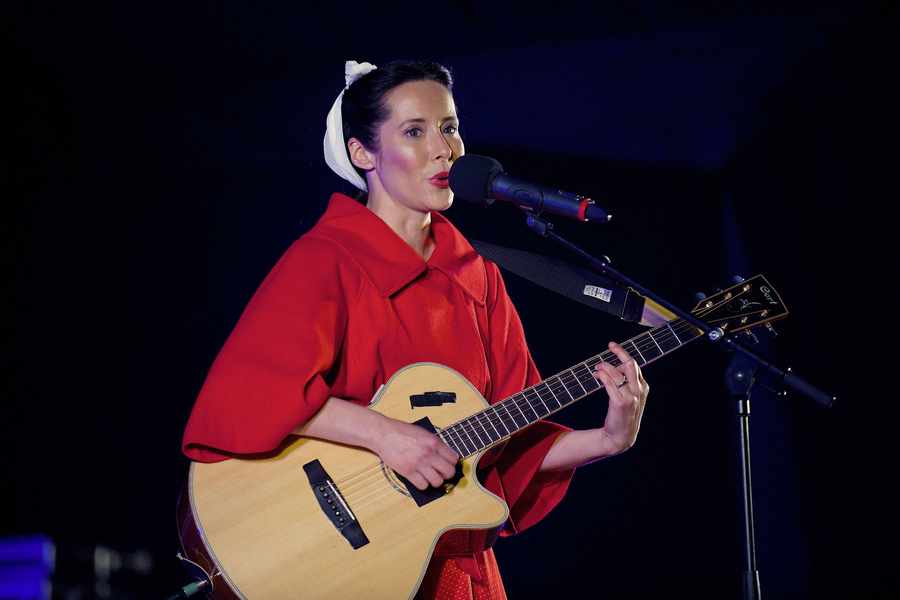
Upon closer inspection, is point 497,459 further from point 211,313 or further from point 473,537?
point 211,313

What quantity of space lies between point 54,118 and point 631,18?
2330 mm

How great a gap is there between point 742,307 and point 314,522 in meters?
1.20

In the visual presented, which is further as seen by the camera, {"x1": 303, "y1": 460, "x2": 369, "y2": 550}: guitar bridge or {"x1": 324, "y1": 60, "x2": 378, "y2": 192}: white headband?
{"x1": 324, "y1": 60, "x2": 378, "y2": 192}: white headband

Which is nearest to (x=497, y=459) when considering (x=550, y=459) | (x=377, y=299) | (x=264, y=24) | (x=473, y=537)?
(x=550, y=459)

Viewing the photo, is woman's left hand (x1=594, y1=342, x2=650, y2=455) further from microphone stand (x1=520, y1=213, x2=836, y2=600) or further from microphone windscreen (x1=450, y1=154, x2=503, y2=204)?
microphone windscreen (x1=450, y1=154, x2=503, y2=204)

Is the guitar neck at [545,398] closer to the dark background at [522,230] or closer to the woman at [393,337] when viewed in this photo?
the woman at [393,337]

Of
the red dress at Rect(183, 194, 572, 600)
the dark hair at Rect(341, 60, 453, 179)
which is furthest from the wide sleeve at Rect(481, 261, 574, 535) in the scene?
the dark hair at Rect(341, 60, 453, 179)

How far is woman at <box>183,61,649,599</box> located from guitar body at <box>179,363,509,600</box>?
0.06m

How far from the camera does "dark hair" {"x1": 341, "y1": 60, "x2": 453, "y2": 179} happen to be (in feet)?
7.63

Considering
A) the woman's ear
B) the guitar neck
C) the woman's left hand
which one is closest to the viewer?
the guitar neck

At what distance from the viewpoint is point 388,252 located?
2184mm

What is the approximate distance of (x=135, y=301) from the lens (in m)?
3.22

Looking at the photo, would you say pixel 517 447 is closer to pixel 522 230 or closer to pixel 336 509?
pixel 336 509

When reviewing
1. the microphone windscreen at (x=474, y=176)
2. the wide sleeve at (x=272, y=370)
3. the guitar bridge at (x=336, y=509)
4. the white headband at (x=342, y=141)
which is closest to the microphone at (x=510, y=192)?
the microphone windscreen at (x=474, y=176)
